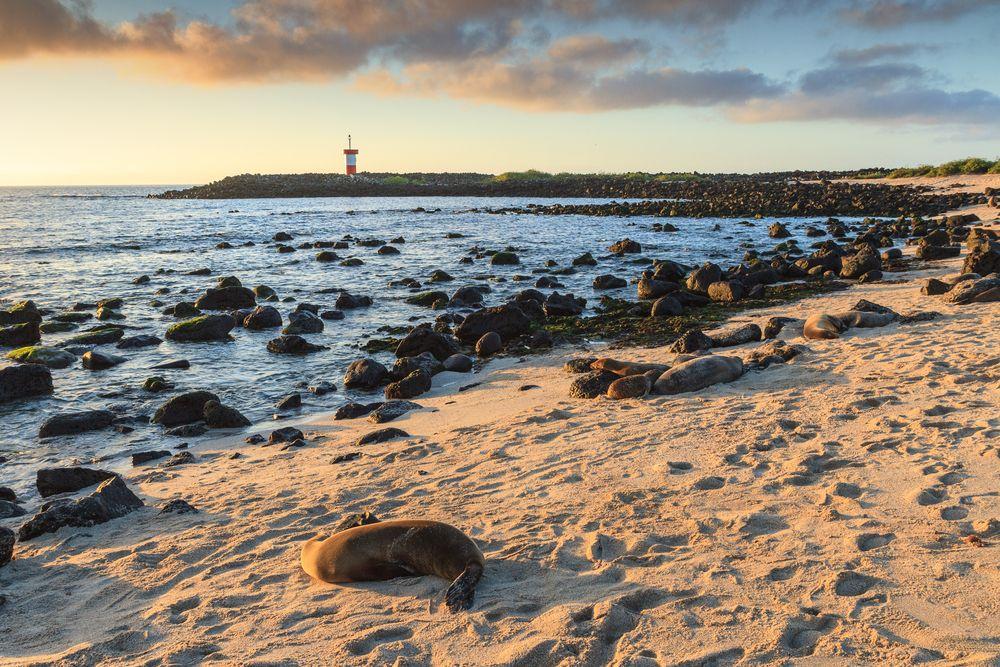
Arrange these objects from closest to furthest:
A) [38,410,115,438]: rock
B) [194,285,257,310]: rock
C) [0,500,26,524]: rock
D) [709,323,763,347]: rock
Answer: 1. [0,500,26,524]: rock
2. [38,410,115,438]: rock
3. [709,323,763,347]: rock
4. [194,285,257,310]: rock

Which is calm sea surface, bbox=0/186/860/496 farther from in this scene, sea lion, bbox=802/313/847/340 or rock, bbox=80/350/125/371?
sea lion, bbox=802/313/847/340

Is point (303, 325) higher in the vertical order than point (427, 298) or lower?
lower

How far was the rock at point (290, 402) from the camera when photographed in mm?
9922

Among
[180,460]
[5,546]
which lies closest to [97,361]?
[180,460]

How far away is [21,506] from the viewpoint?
677 cm

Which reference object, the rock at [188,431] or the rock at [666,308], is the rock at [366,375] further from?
the rock at [666,308]

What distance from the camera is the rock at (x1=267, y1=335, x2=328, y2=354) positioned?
1318cm

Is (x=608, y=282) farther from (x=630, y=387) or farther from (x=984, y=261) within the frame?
(x=630, y=387)

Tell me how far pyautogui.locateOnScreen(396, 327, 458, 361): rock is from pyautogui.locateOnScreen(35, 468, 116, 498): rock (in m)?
5.75

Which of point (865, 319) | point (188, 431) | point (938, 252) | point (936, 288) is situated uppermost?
point (938, 252)

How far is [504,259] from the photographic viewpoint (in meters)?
24.8

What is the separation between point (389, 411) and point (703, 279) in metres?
9.95

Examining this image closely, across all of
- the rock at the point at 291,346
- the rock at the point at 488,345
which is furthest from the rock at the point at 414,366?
the rock at the point at 291,346

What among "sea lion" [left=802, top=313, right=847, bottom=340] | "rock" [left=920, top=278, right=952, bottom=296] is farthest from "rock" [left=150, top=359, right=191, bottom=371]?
"rock" [left=920, top=278, right=952, bottom=296]
